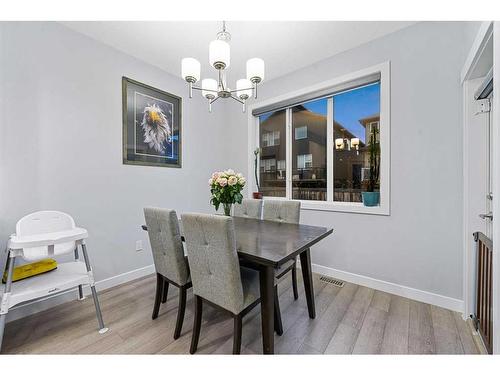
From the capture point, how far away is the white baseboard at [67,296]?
174 cm

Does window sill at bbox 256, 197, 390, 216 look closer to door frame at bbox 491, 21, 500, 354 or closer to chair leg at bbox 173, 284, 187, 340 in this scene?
door frame at bbox 491, 21, 500, 354

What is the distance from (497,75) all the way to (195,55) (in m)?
2.51

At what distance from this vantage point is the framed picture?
244cm

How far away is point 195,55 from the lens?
244cm

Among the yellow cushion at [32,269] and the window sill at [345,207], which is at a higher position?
the window sill at [345,207]

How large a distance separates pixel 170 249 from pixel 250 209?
1086 millimetres

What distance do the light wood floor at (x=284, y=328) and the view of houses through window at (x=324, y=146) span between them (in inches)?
46.9

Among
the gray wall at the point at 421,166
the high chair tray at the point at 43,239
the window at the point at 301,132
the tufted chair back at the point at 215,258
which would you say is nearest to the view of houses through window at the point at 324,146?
the window at the point at 301,132

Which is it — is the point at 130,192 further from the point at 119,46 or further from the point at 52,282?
the point at 119,46

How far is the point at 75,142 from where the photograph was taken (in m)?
2.06

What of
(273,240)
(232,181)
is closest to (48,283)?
(232,181)

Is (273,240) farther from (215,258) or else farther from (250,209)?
(250,209)

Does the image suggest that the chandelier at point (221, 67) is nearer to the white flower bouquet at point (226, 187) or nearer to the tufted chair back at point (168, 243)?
the white flower bouquet at point (226, 187)
